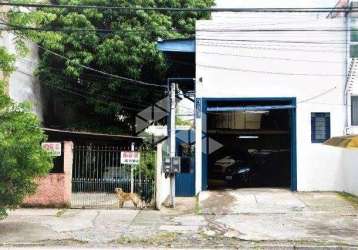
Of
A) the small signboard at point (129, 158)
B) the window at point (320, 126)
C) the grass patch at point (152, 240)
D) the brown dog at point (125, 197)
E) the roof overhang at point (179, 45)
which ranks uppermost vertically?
the roof overhang at point (179, 45)

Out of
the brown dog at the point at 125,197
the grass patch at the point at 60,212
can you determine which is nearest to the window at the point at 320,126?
the brown dog at the point at 125,197

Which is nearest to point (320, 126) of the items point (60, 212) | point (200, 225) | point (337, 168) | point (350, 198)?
point (337, 168)

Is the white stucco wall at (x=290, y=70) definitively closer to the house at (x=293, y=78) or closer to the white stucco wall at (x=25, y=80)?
the house at (x=293, y=78)

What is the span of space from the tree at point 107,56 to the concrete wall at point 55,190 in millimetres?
6218

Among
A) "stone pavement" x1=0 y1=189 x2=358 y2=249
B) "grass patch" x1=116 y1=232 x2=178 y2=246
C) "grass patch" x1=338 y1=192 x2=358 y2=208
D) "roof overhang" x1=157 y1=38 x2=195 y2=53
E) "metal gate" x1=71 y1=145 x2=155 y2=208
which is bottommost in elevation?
"grass patch" x1=116 y1=232 x2=178 y2=246

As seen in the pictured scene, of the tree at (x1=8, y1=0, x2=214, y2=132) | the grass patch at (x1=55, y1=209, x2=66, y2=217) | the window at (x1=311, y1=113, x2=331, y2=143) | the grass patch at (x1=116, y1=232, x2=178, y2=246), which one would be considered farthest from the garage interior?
the grass patch at (x1=116, y1=232, x2=178, y2=246)

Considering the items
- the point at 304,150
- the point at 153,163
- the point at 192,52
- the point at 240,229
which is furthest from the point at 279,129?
the point at 240,229

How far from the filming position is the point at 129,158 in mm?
16984

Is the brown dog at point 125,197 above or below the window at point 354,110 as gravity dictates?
below

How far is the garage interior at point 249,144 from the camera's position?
23.5 metres

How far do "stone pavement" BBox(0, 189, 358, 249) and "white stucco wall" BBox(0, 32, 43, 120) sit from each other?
6617 millimetres

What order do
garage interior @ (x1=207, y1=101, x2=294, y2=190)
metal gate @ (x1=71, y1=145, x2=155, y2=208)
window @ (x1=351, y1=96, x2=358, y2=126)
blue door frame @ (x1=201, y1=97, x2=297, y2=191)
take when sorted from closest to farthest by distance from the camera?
metal gate @ (x1=71, y1=145, x2=155, y2=208), blue door frame @ (x1=201, y1=97, x2=297, y2=191), window @ (x1=351, y1=96, x2=358, y2=126), garage interior @ (x1=207, y1=101, x2=294, y2=190)

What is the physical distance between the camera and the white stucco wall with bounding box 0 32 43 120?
2088 cm

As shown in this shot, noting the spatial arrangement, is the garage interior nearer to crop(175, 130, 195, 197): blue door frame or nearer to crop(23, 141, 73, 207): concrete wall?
crop(175, 130, 195, 197): blue door frame
